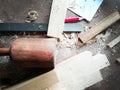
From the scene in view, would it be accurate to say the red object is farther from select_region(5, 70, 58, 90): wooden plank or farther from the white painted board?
select_region(5, 70, 58, 90): wooden plank

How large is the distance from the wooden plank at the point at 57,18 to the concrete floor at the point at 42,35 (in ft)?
0.17

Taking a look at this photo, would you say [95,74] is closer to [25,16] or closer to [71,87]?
[71,87]

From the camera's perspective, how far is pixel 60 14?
1738 millimetres

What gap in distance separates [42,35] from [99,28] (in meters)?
0.40

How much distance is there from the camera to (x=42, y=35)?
172 cm

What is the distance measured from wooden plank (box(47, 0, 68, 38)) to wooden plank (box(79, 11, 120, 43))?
16 cm

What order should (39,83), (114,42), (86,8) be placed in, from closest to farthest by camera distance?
(39,83), (114,42), (86,8)

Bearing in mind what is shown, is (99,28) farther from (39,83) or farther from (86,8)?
(39,83)

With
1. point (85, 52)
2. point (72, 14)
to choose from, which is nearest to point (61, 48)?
point (85, 52)

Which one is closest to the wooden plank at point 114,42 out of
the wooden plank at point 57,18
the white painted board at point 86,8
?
the white painted board at point 86,8

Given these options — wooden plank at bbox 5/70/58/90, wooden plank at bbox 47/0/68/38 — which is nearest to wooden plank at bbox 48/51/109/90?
wooden plank at bbox 5/70/58/90

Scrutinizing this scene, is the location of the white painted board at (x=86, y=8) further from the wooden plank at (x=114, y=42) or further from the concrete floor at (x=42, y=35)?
the wooden plank at (x=114, y=42)

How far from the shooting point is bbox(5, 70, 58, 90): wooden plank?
1.54m

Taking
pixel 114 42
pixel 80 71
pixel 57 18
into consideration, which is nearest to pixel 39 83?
pixel 80 71
